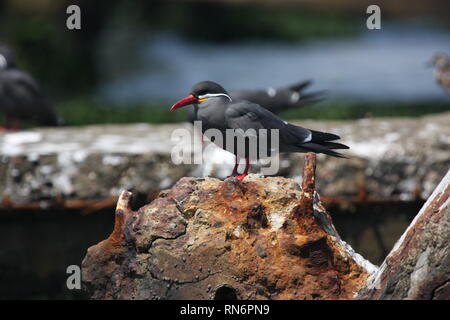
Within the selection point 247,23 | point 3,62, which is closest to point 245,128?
point 3,62

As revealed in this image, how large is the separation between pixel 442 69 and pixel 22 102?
3955mm

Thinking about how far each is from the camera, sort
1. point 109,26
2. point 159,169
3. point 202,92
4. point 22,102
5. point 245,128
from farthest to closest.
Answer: point 109,26
point 22,102
point 159,169
point 245,128
point 202,92

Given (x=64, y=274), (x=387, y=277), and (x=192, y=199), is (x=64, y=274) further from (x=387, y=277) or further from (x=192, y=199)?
(x=387, y=277)

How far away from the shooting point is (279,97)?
634cm

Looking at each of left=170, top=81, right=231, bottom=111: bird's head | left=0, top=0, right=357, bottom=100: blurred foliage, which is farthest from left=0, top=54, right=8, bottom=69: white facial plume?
left=170, top=81, right=231, bottom=111: bird's head

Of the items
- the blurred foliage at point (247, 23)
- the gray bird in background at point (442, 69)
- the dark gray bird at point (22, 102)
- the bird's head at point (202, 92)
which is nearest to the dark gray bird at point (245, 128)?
the bird's head at point (202, 92)

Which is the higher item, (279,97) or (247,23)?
(247,23)

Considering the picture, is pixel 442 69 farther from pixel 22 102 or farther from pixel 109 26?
pixel 109 26

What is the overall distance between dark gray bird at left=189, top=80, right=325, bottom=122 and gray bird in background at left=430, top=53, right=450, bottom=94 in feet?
5.26

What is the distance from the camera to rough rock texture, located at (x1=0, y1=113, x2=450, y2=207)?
500 cm

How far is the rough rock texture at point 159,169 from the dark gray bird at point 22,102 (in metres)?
1.65

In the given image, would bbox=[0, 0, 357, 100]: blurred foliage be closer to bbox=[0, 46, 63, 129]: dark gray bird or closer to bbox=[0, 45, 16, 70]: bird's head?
bbox=[0, 45, 16, 70]: bird's head

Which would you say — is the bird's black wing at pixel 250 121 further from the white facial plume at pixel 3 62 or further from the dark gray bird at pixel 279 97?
the white facial plume at pixel 3 62
